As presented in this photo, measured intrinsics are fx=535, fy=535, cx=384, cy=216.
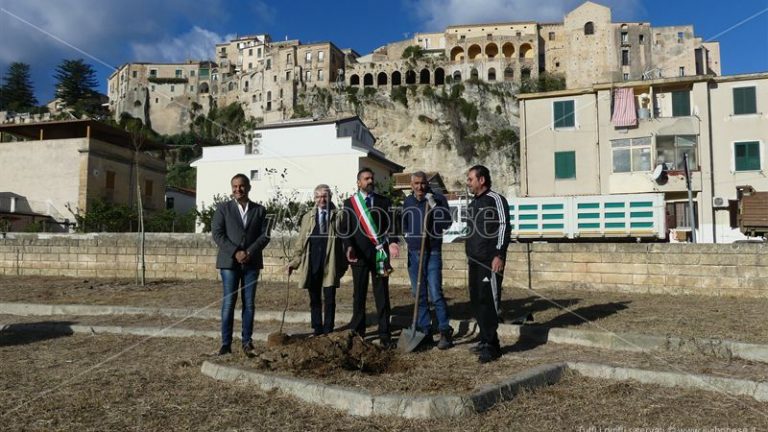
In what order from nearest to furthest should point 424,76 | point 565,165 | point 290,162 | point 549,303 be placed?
point 549,303 < point 565,165 < point 290,162 < point 424,76

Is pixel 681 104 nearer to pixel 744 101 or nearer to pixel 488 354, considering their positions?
pixel 744 101

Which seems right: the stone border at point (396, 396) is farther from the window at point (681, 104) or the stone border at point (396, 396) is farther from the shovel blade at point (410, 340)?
the window at point (681, 104)

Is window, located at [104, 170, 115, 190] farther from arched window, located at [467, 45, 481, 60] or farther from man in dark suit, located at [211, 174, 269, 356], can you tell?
arched window, located at [467, 45, 481, 60]

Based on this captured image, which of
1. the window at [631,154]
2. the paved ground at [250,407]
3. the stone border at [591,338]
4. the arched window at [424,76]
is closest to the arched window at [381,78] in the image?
the arched window at [424,76]

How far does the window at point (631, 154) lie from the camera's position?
27.6 metres

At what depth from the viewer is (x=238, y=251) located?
5340 millimetres

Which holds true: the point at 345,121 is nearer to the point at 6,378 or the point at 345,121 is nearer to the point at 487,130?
the point at 6,378

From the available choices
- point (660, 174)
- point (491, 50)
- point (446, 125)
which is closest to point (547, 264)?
point (660, 174)

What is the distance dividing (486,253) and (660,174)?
81.9ft

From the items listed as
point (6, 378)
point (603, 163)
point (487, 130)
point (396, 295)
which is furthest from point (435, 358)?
point (487, 130)

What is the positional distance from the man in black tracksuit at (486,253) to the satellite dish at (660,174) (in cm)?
2461

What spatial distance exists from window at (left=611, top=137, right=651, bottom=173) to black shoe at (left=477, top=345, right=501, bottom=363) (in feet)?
84.3

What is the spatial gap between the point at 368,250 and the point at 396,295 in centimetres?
412

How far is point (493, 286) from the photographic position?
4.97 metres
